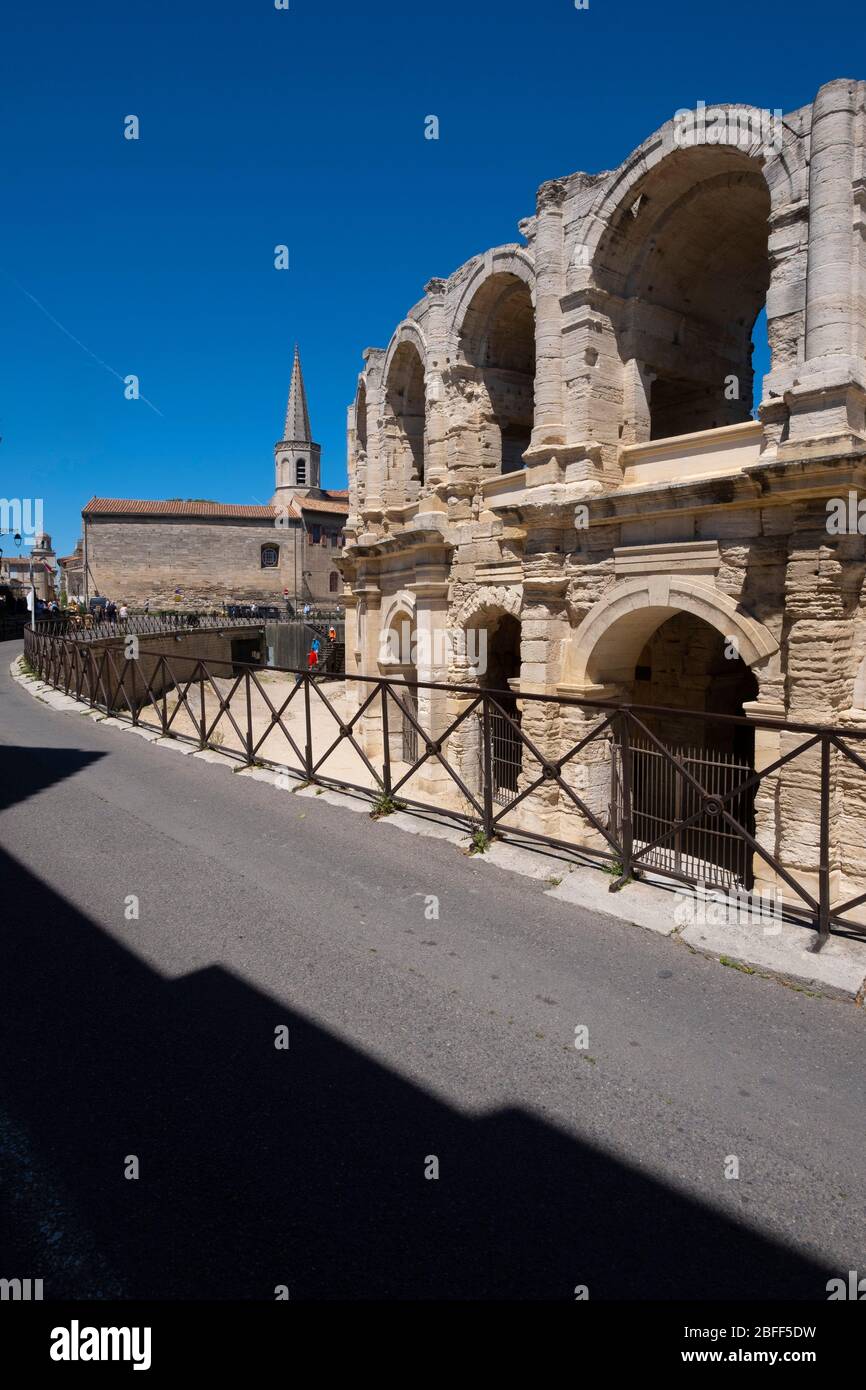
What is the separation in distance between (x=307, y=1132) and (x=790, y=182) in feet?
31.2

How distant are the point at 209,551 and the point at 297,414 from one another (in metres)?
17.7

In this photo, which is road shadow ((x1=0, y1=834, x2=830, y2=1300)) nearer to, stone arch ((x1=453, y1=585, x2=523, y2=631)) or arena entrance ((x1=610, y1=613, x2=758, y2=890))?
arena entrance ((x1=610, y1=613, x2=758, y2=890))

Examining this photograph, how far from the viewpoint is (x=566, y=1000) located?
→ 404 cm

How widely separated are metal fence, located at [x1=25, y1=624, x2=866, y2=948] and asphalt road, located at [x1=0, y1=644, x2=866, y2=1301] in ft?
2.93

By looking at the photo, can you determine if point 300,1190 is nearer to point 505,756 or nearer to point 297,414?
point 505,756

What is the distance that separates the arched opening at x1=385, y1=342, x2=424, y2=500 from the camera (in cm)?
1588

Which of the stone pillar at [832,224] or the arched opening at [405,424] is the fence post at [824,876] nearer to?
the stone pillar at [832,224]

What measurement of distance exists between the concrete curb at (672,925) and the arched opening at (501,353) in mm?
8203

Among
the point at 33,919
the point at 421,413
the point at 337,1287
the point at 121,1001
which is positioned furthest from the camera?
the point at 421,413

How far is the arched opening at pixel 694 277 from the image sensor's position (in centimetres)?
964

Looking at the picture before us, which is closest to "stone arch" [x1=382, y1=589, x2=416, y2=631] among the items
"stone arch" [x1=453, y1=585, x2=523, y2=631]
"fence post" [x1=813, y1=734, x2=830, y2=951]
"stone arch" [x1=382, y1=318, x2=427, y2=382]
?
"stone arch" [x1=453, y1=585, x2=523, y2=631]

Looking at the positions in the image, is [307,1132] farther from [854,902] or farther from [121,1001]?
[854,902]

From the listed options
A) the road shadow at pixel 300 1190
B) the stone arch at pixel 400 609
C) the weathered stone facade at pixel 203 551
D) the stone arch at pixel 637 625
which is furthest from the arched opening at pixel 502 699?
the weathered stone facade at pixel 203 551

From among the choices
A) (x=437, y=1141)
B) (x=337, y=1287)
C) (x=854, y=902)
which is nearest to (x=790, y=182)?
(x=854, y=902)
